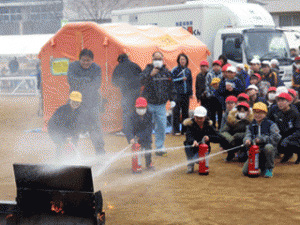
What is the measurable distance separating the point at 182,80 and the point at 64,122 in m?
4.98

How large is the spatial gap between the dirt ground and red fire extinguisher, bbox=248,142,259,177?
0.12 m

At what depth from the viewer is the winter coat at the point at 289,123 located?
9.27 metres

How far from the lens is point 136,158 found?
8547 mm

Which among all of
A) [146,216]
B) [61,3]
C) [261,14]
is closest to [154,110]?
[146,216]

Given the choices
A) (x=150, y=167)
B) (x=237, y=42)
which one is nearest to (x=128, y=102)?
(x=150, y=167)

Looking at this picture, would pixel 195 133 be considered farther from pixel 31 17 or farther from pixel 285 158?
pixel 31 17

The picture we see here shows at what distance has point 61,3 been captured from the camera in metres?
48.8

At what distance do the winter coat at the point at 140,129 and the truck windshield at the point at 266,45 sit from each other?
29.0ft

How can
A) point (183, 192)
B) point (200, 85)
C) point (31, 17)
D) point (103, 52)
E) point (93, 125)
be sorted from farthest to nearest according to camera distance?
point (31, 17) → point (103, 52) → point (200, 85) → point (93, 125) → point (183, 192)

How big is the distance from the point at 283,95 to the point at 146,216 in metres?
4.15

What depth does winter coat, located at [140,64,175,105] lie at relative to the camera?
10195mm

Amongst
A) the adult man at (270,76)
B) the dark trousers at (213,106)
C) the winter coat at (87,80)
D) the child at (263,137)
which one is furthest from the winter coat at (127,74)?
the child at (263,137)

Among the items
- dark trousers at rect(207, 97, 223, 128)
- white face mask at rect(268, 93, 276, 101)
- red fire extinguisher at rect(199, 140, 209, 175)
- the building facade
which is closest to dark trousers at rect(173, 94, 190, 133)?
dark trousers at rect(207, 97, 223, 128)

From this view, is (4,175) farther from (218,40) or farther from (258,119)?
(218,40)
